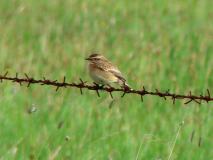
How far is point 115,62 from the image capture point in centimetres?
1313

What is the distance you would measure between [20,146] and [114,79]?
3.89 feet

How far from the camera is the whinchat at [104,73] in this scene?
30.8ft

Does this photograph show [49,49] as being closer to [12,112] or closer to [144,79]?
[144,79]

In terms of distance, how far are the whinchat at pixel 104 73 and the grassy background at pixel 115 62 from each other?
1.80ft

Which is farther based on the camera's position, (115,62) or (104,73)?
(115,62)

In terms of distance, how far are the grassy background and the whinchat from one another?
55 cm

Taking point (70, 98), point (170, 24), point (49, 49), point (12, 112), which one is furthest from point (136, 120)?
point (170, 24)

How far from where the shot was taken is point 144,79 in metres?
12.3

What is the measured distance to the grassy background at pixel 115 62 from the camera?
9.47 meters

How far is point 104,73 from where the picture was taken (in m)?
9.41

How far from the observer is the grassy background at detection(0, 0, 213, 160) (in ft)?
31.1

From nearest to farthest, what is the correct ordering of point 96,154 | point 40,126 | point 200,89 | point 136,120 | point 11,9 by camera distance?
point 96,154
point 40,126
point 136,120
point 200,89
point 11,9

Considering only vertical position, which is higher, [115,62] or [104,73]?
[115,62]

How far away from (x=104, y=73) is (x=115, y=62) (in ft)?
12.3
